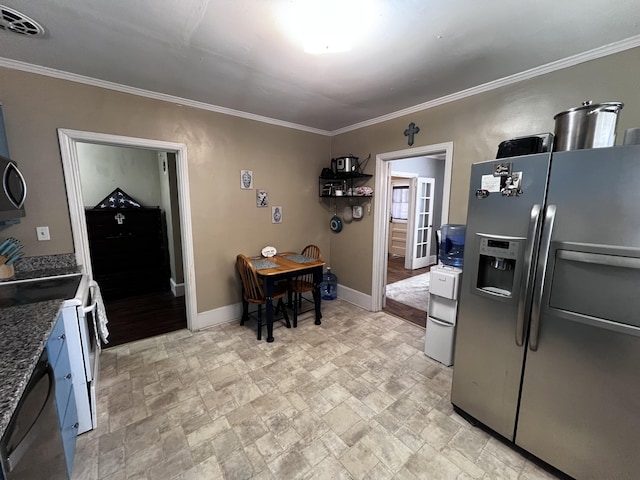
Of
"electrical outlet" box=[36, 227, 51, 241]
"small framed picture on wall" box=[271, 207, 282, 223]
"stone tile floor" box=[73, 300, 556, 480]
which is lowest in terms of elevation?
"stone tile floor" box=[73, 300, 556, 480]

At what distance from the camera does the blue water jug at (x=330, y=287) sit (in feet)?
13.0

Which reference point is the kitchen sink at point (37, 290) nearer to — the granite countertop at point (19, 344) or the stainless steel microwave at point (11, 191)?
the granite countertop at point (19, 344)

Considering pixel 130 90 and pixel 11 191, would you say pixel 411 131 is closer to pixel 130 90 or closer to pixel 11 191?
pixel 130 90

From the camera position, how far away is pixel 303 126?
3.52m

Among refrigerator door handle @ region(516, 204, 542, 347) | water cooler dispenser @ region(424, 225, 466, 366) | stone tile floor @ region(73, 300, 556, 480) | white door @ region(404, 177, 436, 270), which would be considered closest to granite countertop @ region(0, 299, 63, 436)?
stone tile floor @ region(73, 300, 556, 480)

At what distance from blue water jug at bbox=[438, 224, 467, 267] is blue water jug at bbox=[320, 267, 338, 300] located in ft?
5.83

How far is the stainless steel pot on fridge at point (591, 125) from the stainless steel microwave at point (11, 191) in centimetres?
329

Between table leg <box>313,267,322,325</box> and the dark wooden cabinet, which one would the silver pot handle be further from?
the dark wooden cabinet

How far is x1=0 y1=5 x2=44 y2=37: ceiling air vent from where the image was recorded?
54.6 inches

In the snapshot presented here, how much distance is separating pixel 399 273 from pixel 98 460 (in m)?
5.01

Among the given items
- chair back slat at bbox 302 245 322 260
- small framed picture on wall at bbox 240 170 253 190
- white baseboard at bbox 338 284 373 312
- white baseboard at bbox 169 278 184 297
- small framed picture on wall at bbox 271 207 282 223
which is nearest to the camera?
small framed picture on wall at bbox 240 170 253 190

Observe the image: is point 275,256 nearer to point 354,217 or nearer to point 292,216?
point 292,216

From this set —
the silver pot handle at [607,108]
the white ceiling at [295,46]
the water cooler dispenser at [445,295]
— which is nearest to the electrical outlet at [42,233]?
the white ceiling at [295,46]

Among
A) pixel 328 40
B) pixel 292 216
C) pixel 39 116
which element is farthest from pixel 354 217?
pixel 39 116
